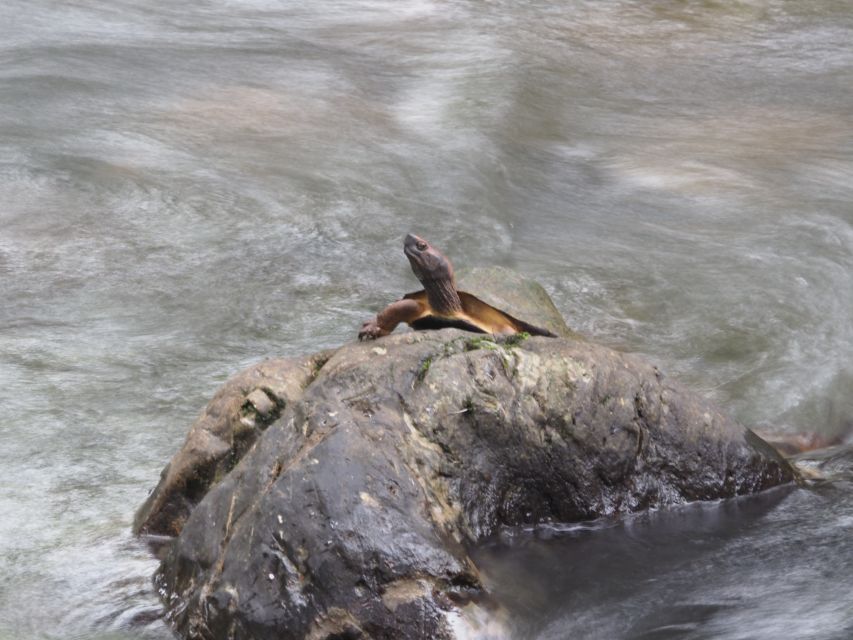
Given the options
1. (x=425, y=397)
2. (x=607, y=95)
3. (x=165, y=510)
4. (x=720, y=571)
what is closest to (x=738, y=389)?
(x=720, y=571)

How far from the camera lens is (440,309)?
4.72 m

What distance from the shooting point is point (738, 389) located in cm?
A: 580

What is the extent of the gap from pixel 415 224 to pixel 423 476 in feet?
14.1

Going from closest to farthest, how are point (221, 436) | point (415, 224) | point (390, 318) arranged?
point (221, 436) < point (390, 318) < point (415, 224)

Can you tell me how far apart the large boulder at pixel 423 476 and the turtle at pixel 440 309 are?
319mm

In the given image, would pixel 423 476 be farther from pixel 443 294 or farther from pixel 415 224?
pixel 415 224

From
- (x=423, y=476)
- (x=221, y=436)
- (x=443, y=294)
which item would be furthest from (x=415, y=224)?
(x=423, y=476)

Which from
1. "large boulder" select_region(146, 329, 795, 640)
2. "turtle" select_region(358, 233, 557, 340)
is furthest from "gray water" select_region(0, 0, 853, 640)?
"turtle" select_region(358, 233, 557, 340)

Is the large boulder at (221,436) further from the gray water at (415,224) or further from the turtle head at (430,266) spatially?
the turtle head at (430,266)

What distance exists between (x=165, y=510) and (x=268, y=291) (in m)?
2.80

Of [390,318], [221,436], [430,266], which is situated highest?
[430,266]

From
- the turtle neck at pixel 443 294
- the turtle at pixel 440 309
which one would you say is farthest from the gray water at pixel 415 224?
the turtle neck at pixel 443 294

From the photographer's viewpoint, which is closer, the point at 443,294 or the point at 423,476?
the point at 423,476

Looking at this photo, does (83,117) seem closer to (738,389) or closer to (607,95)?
(607,95)
